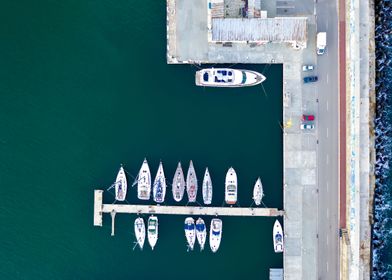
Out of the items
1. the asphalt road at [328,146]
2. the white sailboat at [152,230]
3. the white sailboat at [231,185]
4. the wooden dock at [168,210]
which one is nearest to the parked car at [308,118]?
the asphalt road at [328,146]

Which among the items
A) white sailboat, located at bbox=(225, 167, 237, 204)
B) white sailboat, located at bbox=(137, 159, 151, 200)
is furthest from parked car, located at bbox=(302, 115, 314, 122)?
white sailboat, located at bbox=(137, 159, 151, 200)

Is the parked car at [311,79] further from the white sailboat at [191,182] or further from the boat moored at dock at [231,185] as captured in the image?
the white sailboat at [191,182]

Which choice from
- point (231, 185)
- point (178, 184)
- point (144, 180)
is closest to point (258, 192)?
point (231, 185)

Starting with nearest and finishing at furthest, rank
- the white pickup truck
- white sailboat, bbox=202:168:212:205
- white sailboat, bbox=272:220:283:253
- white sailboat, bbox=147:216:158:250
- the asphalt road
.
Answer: the white pickup truck < the asphalt road < white sailboat, bbox=272:220:283:253 < white sailboat, bbox=202:168:212:205 < white sailboat, bbox=147:216:158:250

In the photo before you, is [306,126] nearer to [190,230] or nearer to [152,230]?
[190,230]

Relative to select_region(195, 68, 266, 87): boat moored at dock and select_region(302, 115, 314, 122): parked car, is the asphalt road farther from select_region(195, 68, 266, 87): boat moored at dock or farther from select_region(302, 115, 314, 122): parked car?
select_region(195, 68, 266, 87): boat moored at dock

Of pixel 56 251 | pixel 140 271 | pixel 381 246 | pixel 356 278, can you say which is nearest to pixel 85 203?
pixel 56 251
